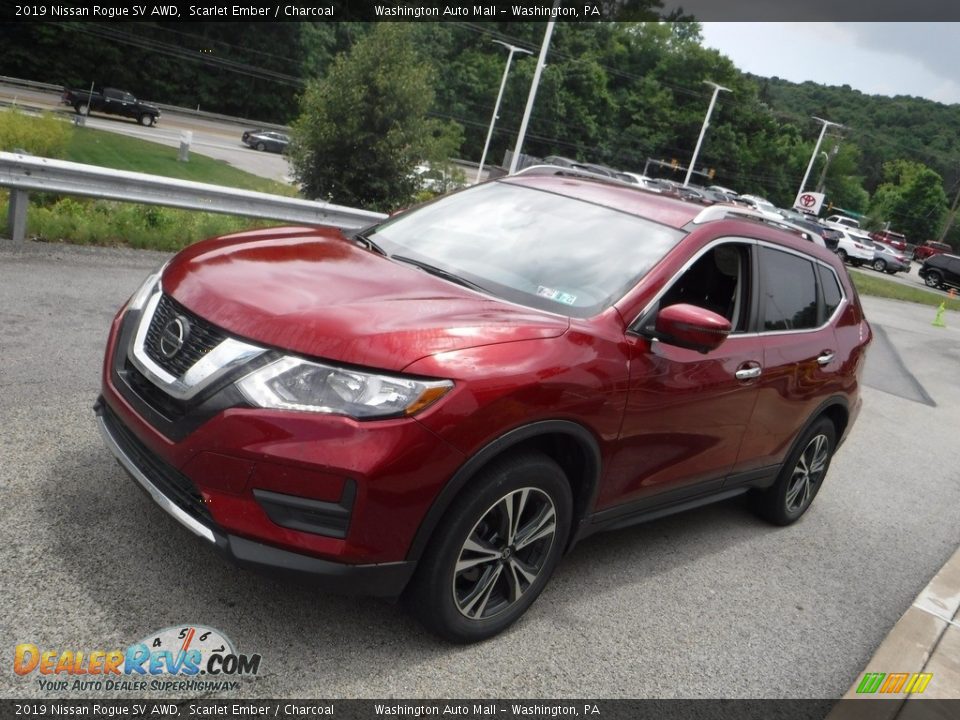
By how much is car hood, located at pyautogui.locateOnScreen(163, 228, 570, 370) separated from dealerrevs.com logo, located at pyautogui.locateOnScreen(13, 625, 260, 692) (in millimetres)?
1107

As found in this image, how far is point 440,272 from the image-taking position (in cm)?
385

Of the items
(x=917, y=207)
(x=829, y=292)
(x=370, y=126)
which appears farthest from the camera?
(x=917, y=207)

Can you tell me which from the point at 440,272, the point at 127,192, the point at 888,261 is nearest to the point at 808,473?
the point at 440,272

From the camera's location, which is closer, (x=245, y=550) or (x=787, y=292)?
(x=245, y=550)

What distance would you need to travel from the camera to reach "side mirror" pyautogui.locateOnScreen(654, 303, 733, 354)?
3.61 m

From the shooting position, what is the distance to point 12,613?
117 inches

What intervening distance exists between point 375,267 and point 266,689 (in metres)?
1.74

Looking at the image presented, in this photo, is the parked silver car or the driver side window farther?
the parked silver car

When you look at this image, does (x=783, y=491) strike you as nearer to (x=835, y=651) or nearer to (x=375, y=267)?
(x=835, y=651)

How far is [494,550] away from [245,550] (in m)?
0.97

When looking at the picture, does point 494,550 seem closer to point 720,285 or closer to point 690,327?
point 690,327

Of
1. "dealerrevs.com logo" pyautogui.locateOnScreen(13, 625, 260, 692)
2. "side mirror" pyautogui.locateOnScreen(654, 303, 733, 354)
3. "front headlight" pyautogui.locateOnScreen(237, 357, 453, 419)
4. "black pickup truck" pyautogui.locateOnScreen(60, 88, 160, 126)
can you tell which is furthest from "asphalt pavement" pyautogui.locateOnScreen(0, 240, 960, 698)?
"black pickup truck" pyautogui.locateOnScreen(60, 88, 160, 126)

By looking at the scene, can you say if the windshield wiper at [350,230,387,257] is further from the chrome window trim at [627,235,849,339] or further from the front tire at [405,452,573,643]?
the front tire at [405,452,573,643]

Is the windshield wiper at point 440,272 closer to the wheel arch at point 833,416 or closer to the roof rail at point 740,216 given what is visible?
the roof rail at point 740,216
